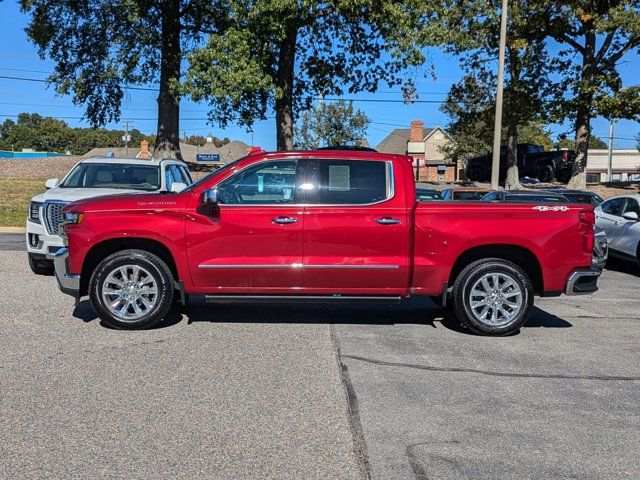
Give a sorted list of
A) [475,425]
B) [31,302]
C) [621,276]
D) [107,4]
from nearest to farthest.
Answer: [475,425]
[31,302]
[621,276]
[107,4]

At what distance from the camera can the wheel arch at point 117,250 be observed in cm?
668

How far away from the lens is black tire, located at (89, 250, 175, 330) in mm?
6547

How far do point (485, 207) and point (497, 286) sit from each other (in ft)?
2.84

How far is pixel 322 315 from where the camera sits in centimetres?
760

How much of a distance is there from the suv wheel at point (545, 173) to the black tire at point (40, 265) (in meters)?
25.5

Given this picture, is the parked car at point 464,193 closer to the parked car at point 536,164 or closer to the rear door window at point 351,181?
the rear door window at point 351,181

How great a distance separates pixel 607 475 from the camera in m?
3.57

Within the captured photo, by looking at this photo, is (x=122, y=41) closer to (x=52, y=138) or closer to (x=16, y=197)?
(x=16, y=197)

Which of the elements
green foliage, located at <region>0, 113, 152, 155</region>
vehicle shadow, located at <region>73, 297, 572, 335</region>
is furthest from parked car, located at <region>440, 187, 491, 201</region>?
green foliage, located at <region>0, 113, 152, 155</region>

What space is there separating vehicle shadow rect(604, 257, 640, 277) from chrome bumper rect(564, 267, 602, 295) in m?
6.03

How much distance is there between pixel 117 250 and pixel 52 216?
3.13 m

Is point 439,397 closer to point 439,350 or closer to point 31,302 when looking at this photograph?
point 439,350

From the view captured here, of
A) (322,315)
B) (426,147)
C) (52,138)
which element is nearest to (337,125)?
(426,147)

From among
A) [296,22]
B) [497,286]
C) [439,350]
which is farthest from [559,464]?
[296,22]
